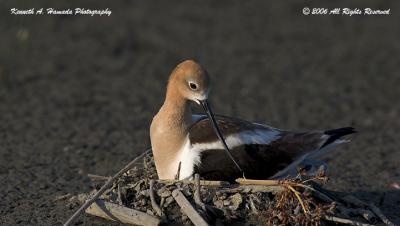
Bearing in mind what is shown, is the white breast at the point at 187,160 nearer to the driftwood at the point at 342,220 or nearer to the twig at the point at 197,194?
the twig at the point at 197,194

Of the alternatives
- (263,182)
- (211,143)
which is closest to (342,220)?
(263,182)

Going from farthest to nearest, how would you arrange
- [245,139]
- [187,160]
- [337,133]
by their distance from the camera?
[337,133], [245,139], [187,160]

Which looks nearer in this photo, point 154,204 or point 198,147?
point 154,204

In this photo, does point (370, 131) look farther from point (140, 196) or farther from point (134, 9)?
point (134, 9)

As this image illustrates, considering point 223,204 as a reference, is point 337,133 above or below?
above

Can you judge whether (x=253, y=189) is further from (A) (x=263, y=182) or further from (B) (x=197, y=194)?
(B) (x=197, y=194)

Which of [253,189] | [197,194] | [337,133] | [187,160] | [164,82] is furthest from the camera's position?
[164,82]

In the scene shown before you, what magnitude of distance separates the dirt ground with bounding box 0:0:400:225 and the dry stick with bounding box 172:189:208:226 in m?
0.63

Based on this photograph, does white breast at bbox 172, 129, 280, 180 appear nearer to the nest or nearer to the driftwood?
the nest

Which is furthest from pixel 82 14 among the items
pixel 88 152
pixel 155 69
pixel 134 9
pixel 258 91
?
pixel 88 152

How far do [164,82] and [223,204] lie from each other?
4518 mm

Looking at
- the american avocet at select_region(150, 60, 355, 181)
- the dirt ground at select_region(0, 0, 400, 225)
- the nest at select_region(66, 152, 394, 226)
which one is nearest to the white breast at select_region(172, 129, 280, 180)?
the american avocet at select_region(150, 60, 355, 181)

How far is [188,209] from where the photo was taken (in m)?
4.98

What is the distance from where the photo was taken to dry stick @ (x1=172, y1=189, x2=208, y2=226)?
16.0 ft
